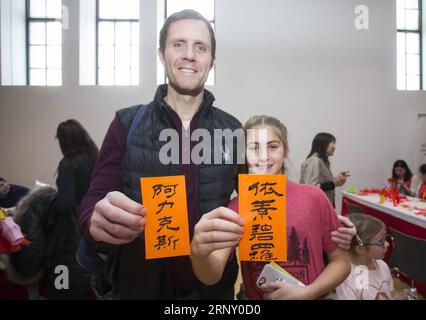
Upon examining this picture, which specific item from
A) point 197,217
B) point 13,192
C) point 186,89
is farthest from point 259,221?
point 13,192

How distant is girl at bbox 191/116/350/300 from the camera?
75 centimetres

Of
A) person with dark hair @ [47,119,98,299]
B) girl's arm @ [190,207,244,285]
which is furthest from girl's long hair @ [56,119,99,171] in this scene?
girl's arm @ [190,207,244,285]

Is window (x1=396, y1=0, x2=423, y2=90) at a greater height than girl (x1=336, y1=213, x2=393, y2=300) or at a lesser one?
greater

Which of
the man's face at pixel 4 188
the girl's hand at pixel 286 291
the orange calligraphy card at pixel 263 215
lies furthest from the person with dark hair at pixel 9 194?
the girl's hand at pixel 286 291

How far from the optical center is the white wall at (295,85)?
32.2 inches

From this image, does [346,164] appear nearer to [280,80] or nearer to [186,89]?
[280,80]

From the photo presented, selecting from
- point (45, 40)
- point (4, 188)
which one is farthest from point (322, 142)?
point (4, 188)

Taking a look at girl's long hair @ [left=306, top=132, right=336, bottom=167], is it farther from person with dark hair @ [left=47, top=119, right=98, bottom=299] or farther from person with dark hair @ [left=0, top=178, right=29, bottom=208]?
person with dark hair @ [left=0, top=178, right=29, bottom=208]

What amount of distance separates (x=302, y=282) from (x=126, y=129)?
713 mm

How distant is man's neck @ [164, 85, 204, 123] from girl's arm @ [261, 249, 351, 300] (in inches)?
22.5

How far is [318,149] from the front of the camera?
2.73 ft

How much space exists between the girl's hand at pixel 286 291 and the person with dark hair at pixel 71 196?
0.60 m

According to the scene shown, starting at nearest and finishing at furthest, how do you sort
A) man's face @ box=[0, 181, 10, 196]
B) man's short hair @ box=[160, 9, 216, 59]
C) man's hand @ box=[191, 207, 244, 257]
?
man's hand @ box=[191, 207, 244, 257]
man's short hair @ box=[160, 9, 216, 59]
man's face @ box=[0, 181, 10, 196]

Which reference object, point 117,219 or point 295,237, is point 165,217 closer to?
point 117,219
